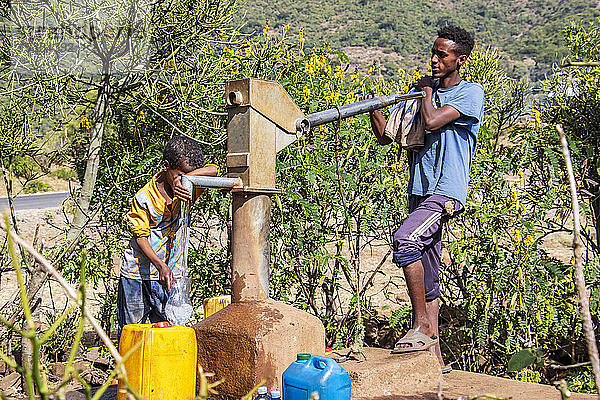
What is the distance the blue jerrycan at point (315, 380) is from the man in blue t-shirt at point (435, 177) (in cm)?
102

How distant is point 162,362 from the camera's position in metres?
2.58

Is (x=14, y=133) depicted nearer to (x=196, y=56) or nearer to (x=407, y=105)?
(x=196, y=56)

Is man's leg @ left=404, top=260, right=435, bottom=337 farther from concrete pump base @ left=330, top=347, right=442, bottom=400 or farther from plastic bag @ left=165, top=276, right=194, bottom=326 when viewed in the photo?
plastic bag @ left=165, top=276, right=194, bottom=326

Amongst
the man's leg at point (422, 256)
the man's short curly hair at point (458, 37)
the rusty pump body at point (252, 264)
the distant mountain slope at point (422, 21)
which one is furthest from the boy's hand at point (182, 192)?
the distant mountain slope at point (422, 21)

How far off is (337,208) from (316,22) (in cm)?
7850

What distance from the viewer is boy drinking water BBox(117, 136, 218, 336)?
11.9 feet

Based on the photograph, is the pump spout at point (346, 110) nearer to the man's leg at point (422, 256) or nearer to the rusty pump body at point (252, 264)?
the rusty pump body at point (252, 264)

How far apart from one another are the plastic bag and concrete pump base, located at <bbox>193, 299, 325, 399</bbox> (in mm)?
487

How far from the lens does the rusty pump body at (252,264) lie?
109 inches

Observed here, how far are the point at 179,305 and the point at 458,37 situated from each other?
216cm

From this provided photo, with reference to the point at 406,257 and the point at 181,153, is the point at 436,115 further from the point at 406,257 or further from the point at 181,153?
the point at 181,153

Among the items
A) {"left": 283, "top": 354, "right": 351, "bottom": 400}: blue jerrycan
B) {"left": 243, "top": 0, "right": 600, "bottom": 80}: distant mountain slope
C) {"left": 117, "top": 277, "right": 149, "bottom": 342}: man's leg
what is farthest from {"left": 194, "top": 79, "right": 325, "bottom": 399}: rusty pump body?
{"left": 243, "top": 0, "right": 600, "bottom": 80}: distant mountain slope

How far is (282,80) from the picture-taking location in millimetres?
5020

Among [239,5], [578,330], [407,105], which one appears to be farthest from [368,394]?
[239,5]
